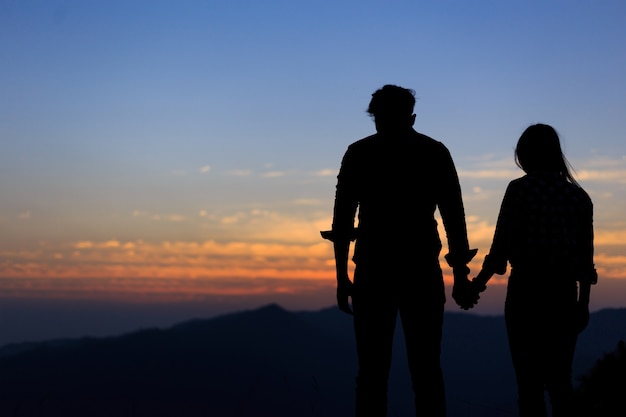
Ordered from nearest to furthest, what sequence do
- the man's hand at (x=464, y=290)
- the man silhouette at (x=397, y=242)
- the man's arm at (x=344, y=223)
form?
the man silhouette at (x=397, y=242) < the man's arm at (x=344, y=223) < the man's hand at (x=464, y=290)

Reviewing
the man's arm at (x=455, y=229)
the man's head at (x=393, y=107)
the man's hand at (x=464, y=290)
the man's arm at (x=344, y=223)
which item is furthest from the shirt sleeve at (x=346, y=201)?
the man's hand at (x=464, y=290)

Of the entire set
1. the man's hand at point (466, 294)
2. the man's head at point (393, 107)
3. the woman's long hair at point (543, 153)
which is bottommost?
the man's hand at point (466, 294)

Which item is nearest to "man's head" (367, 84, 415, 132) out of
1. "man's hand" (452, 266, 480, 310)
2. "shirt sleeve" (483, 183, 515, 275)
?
"shirt sleeve" (483, 183, 515, 275)

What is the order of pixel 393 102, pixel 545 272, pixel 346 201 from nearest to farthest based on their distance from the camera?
pixel 545 272
pixel 393 102
pixel 346 201

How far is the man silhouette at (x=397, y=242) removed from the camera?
21.8ft

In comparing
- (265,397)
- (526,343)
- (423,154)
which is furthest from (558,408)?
(265,397)

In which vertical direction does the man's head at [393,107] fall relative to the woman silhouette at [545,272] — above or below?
above

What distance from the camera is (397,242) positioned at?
6.69 meters

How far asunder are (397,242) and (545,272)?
45.5 inches

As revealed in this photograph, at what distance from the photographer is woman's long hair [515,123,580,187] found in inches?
274

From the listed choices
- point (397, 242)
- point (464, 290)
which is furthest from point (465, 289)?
point (397, 242)

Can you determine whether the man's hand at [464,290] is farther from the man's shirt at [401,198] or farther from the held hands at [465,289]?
the man's shirt at [401,198]

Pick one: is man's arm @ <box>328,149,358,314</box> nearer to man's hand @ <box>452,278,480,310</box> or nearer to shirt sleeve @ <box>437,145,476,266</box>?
shirt sleeve @ <box>437,145,476,266</box>

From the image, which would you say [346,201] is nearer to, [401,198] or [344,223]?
[344,223]
